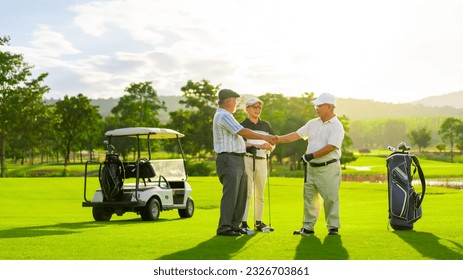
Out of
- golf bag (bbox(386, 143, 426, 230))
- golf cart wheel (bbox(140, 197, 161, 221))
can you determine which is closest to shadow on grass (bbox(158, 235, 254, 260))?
golf bag (bbox(386, 143, 426, 230))

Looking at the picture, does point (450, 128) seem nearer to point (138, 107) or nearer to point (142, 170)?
point (138, 107)

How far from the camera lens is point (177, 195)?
17.4m

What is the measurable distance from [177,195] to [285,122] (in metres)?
71.9

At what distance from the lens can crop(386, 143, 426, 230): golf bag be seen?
10.8 m

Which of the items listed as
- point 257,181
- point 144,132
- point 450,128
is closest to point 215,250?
point 257,181

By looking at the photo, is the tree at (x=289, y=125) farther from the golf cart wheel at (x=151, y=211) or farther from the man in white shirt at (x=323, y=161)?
the man in white shirt at (x=323, y=161)

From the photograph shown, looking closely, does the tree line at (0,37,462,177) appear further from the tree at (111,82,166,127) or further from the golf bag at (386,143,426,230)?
the golf bag at (386,143,426,230)

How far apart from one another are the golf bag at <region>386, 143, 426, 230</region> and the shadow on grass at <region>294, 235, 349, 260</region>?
5.21 ft

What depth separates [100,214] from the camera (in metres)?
16.3

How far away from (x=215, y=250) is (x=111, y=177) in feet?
24.0

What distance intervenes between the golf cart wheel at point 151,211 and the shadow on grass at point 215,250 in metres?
6.08

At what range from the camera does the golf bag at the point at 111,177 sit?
1502cm

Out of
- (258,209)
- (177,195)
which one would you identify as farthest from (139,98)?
(258,209)

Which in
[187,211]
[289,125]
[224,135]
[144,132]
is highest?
[289,125]
